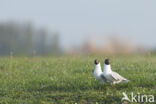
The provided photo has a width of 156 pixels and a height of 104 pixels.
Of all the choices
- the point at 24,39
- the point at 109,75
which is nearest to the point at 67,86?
the point at 109,75

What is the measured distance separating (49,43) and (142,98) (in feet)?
74.5

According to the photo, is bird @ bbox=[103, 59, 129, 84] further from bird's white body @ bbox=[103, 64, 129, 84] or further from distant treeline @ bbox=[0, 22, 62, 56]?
distant treeline @ bbox=[0, 22, 62, 56]

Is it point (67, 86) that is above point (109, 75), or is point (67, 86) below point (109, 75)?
below

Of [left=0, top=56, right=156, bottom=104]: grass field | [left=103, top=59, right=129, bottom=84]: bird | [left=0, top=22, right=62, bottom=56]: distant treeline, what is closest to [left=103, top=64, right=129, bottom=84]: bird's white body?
[left=103, top=59, right=129, bottom=84]: bird

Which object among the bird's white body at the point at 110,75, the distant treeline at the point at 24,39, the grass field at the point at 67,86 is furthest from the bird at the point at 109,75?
the distant treeline at the point at 24,39

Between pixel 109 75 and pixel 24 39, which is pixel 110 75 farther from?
pixel 24 39

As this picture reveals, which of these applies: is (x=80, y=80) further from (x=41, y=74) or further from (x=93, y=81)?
Result: (x=41, y=74)

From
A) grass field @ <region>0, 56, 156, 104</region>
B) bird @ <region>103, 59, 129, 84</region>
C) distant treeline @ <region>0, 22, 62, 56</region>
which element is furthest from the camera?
distant treeline @ <region>0, 22, 62, 56</region>

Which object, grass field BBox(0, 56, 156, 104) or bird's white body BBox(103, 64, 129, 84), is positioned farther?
bird's white body BBox(103, 64, 129, 84)

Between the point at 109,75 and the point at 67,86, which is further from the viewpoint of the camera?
the point at 67,86

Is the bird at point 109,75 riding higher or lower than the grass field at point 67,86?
higher

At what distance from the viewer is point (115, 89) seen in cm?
739

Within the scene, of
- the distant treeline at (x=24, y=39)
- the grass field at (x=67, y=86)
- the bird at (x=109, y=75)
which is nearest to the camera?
the grass field at (x=67, y=86)

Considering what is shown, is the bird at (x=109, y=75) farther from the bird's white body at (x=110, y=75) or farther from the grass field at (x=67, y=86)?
the grass field at (x=67, y=86)
